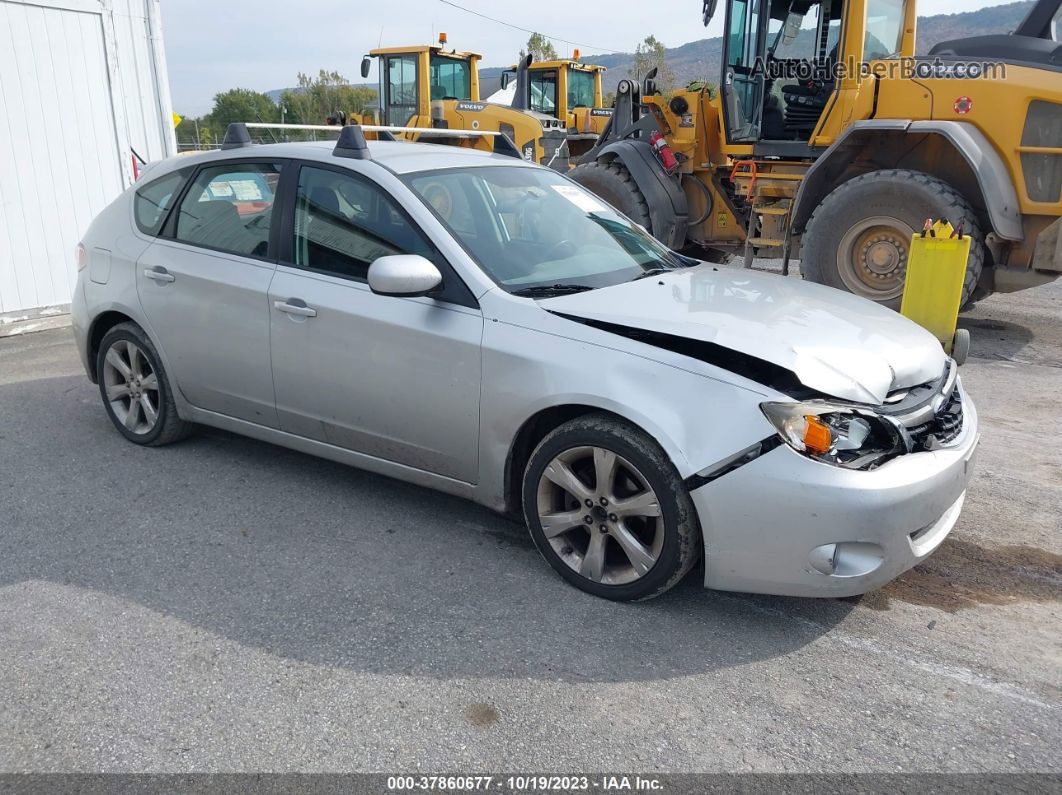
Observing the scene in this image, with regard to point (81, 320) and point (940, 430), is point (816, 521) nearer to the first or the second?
point (940, 430)

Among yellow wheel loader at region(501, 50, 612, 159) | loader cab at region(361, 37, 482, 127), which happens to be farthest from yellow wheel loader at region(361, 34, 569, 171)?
yellow wheel loader at region(501, 50, 612, 159)

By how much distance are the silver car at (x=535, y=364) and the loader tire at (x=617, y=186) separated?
16.4 feet

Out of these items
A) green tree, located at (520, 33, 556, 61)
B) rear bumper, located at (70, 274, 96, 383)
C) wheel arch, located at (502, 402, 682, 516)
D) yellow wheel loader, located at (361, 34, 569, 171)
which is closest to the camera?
wheel arch, located at (502, 402, 682, 516)

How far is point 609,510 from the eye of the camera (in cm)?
335

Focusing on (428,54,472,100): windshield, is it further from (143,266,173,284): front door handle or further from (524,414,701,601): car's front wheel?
(524,414,701,601): car's front wheel

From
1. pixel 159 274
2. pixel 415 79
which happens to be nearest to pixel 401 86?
pixel 415 79

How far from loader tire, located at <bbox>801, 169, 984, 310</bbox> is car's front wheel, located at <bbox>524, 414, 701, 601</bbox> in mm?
5190

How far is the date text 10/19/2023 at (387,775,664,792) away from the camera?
248cm

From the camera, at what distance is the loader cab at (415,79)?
51.5 feet

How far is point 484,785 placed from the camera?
2.50 m

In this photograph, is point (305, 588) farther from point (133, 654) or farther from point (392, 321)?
point (392, 321)

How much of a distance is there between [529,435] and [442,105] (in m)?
13.2

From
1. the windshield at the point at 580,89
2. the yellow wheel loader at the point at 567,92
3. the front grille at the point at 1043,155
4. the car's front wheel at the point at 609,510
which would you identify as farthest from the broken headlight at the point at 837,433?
the windshield at the point at 580,89

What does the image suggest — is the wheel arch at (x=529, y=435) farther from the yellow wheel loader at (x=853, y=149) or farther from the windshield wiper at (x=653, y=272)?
the yellow wheel loader at (x=853, y=149)
